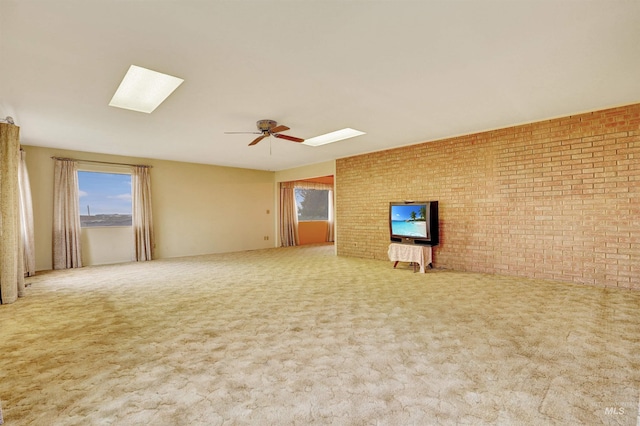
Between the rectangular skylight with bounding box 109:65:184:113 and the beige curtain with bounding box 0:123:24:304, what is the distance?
4.73 ft

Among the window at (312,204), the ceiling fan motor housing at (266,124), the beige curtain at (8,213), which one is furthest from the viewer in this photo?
the window at (312,204)

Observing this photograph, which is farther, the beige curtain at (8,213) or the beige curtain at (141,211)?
the beige curtain at (141,211)

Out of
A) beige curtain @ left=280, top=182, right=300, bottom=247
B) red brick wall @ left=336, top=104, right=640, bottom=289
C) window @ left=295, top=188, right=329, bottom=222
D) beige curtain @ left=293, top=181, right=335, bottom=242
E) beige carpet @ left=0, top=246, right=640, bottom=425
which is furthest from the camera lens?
window @ left=295, top=188, right=329, bottom=222

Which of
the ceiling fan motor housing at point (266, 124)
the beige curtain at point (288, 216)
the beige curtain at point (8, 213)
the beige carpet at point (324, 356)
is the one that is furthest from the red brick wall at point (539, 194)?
the beige curtain at point (8, 213)

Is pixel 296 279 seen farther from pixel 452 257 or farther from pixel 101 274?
pixel 101 274

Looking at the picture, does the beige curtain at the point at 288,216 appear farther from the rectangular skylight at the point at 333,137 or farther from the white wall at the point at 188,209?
the rectangular skylight at the point at 333,137

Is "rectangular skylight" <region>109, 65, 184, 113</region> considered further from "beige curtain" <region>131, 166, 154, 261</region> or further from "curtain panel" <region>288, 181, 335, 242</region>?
"curtain panel" <region>288, 181, 335, 242</region>

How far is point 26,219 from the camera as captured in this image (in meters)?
5.43

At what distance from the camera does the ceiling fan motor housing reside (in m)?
4.25

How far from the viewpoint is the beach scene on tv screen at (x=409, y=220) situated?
5405mm

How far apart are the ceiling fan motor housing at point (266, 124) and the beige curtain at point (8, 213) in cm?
313

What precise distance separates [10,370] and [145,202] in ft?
17.7

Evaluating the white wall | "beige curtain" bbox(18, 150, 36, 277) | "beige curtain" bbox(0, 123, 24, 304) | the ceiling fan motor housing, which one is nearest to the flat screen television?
the ceiling fan motor housing

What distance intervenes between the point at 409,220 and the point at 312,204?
19.1 ft
